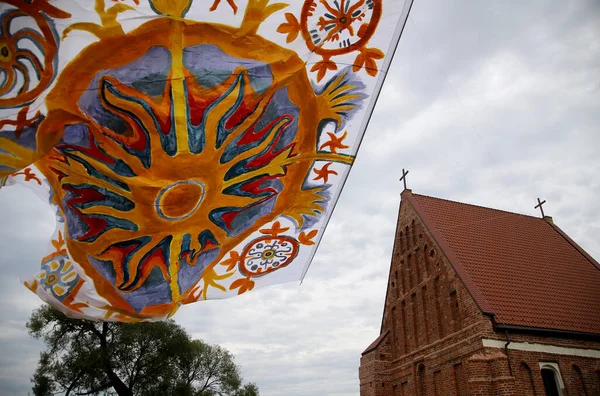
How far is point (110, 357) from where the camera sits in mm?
22406

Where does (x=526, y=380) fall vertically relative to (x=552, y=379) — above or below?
below

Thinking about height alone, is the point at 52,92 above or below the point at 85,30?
below

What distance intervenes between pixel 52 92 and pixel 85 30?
29.0 inches

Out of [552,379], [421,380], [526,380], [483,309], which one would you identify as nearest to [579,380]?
[552,379]

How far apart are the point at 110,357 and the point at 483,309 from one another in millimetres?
18854

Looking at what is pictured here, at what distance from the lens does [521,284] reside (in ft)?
52.7

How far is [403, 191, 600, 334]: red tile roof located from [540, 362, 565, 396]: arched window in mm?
1249

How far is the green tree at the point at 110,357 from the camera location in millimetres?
→ 22047

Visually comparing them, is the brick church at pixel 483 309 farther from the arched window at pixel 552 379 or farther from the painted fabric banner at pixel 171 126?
the painted fabric banner at pixel 171 126

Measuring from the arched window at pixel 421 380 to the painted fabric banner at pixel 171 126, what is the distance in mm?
11704

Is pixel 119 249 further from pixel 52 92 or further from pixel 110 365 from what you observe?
pixel 110 365

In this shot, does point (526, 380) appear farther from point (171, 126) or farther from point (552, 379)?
point (171, 126)

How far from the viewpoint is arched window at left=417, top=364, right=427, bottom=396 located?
1587cm

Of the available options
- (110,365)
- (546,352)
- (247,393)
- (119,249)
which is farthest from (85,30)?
(247,393)
